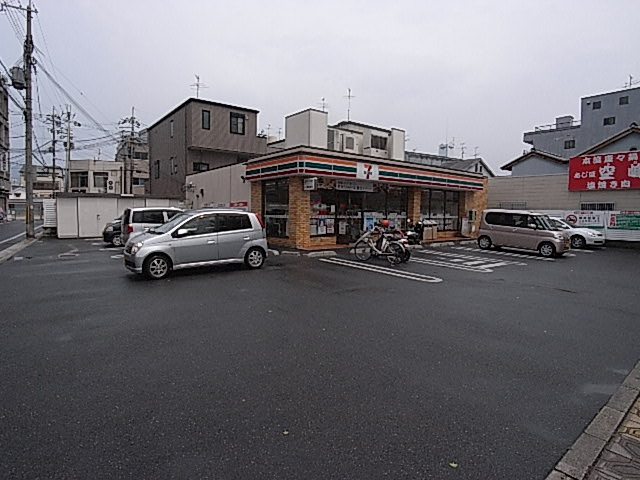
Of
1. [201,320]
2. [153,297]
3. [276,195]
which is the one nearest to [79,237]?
[276,195]

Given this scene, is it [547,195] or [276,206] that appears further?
[547,195]

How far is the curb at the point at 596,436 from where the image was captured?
2.63 m

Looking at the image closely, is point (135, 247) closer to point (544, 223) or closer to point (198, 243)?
point (198, 243)

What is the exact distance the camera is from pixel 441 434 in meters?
3.03

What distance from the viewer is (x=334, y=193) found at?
52.5 ft

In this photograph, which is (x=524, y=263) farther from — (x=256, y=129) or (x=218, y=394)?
(x=256, y=129)

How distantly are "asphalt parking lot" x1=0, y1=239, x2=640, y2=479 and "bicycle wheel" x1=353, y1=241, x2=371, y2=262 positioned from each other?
187 inches

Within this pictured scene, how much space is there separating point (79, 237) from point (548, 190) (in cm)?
2430

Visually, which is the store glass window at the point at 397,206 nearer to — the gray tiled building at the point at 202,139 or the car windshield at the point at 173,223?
the car windshield at the point at 173,223

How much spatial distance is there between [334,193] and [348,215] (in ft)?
3.71

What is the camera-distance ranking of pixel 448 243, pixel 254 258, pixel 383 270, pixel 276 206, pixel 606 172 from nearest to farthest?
pixel 254 258 → pixel 383 270 → pixel 276 206 → pixel 448 243 → pixel 606 172

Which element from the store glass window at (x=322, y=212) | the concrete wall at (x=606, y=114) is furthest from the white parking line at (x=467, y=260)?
the concrete wall at (x=606, y=114)

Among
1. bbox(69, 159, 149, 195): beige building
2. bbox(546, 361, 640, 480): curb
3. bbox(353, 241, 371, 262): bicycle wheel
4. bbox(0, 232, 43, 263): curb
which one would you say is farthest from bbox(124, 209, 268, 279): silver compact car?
bbox(69, 159, 149, 195): beige building

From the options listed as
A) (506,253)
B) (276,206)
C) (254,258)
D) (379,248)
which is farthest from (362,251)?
(506,253)
